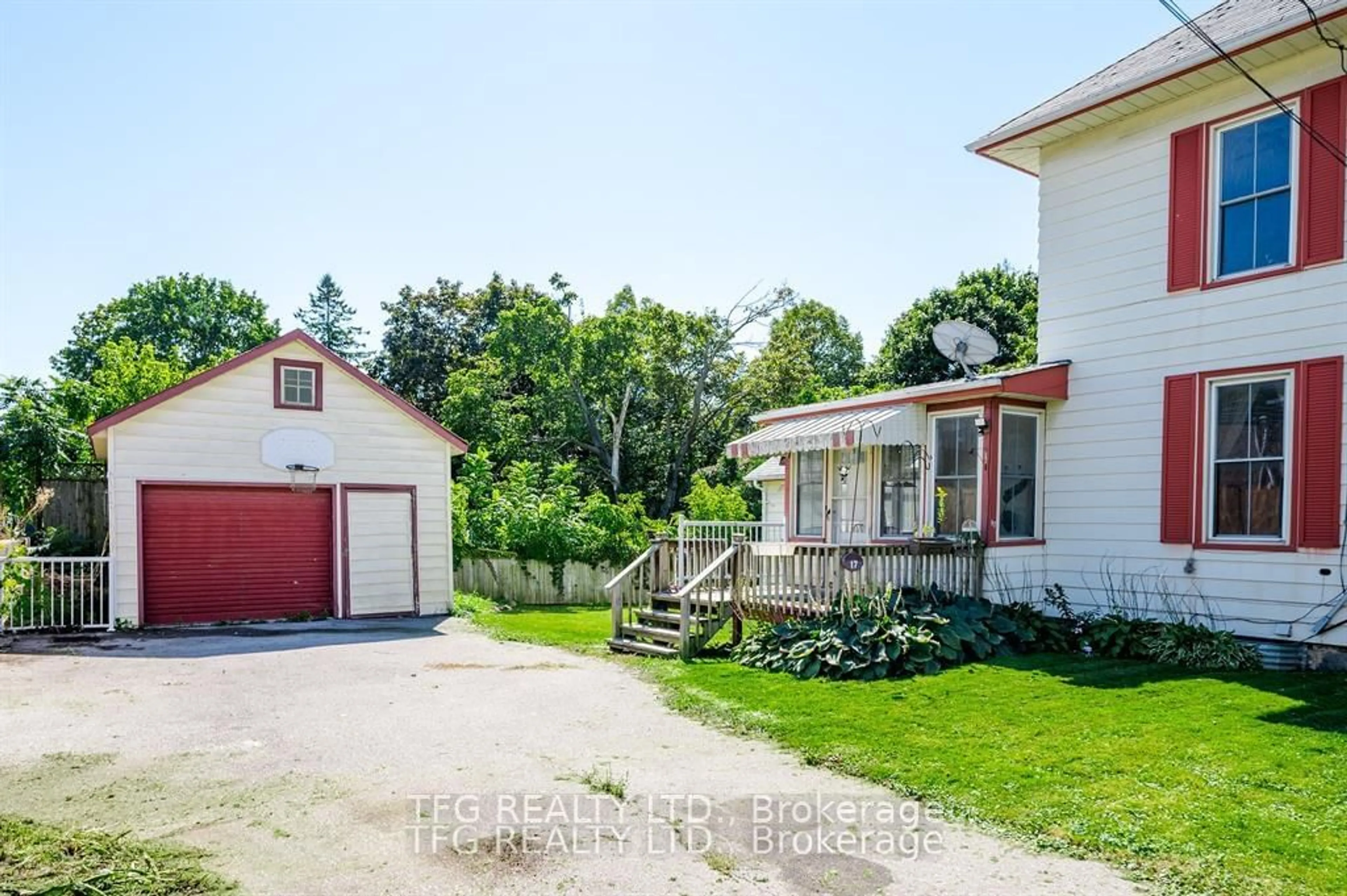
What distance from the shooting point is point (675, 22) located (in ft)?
36.0

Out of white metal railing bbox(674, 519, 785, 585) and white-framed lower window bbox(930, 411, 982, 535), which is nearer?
white-framed lower window bbox(930, 411, 982, 535)

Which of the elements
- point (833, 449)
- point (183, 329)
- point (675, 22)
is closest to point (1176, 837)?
point (833, 449)

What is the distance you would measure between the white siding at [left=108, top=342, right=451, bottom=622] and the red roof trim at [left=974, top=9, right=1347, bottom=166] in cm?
1090

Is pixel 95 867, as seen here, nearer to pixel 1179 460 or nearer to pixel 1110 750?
pixel 1110 750

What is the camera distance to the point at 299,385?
1513cm

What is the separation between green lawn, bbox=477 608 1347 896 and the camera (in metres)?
4.38

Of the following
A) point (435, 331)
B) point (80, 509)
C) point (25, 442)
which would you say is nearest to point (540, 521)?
point (80, 509)

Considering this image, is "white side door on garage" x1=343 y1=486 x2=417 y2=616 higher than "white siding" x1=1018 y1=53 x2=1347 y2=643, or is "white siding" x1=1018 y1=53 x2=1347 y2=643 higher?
"white siding" x1=1018 y1=53 x2=1347 y2=643

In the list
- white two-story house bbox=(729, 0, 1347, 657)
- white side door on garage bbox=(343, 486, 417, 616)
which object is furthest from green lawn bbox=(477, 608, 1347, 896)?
white side door on garage bbox=(343, 486, 417, 616)

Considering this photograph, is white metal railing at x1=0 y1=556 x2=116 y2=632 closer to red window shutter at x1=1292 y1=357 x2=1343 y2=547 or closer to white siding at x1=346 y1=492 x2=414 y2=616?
white siding at x1=346 y1=492 x2=414 y2=616

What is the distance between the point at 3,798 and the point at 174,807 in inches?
46.6

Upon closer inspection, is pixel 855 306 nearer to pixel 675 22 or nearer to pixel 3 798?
pixel 675 22

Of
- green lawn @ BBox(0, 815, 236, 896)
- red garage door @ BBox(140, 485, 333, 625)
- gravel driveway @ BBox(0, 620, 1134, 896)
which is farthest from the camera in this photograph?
red garage door @ BBox(140, 485, 333, 625)

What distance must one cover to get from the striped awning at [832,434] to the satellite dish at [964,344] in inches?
44.8
